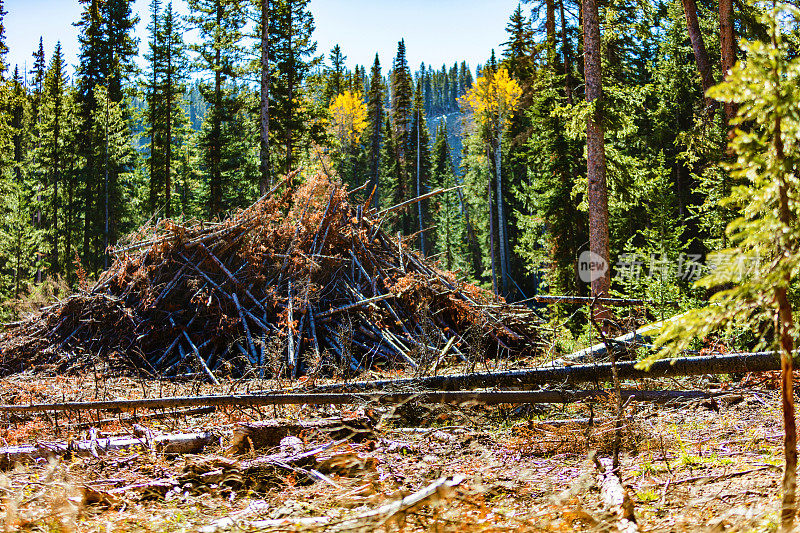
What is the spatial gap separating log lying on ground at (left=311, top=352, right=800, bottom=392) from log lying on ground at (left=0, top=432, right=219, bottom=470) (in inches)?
75.3

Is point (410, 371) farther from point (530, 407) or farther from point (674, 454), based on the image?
point (674, 454)

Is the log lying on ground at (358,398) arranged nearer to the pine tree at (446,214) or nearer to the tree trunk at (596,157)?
the tree trunk at (596,157)

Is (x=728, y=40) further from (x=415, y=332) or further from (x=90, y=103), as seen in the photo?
(x=90, y=103)

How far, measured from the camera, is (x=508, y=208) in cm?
3788

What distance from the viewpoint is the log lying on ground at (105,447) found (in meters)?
4.53

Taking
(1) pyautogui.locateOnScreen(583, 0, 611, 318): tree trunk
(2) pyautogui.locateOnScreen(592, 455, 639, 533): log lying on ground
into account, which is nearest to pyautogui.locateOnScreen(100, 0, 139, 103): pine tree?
(1) pyautogui.locateOnScreen(583, 0, 611, 318): tree trunk

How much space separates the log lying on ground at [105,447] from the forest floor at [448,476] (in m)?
0.10

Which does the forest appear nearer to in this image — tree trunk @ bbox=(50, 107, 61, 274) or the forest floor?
the forest floor

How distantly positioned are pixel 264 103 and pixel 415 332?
46.9 feet

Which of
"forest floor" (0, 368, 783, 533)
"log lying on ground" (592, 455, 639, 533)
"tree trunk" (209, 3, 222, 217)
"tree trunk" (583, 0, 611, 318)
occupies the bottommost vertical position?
"forest floor" (0, 368, 783, 533)

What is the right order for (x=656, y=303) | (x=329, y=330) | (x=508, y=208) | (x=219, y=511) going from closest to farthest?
(x=219, y=511)
(x=656, y=303)
(x=329, y=330)
(x=508, y=208)

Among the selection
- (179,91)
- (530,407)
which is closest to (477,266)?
(179,91)

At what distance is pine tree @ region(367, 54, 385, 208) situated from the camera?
45.2 metres

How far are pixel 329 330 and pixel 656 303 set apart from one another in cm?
573
